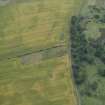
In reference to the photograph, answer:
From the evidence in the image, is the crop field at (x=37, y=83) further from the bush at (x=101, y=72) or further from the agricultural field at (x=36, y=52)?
the bush at (x=101, y=72)

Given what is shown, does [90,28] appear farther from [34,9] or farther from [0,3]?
[0,3]

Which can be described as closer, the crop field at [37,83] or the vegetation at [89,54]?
the crop field at [37,83]

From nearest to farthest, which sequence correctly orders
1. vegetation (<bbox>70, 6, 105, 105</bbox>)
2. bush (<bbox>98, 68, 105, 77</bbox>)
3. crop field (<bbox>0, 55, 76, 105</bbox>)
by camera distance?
crop field (<bbox>0, 55, 76, 105</bbox>), vegetation (<bbox>70, 6, 105, 105</bbox>), bush (<bbox>98, 68, 105, 77</bbox>)

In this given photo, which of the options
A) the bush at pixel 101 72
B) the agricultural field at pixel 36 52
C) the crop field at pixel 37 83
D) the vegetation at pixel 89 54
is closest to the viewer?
the crop field at pixel 37 83

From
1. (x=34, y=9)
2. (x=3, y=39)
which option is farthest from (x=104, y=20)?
(x=3, y=39)

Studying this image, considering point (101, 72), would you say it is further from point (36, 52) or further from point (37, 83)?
point (36, 52)

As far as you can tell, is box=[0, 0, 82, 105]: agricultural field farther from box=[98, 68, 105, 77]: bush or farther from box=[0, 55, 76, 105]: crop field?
box=[98, 68, 105, 77]: bush

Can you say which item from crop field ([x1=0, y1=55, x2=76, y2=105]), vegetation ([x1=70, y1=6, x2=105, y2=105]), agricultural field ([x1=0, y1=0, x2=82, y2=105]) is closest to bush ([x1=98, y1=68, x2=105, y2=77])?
vegetation ([x1=70, y1=6, x2=105, y2=105])

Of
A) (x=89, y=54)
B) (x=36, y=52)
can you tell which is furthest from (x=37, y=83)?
(x=89, y=54)

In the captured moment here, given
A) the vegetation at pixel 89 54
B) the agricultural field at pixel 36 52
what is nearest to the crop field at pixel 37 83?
the agricultural field at pixel 36 52
